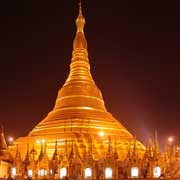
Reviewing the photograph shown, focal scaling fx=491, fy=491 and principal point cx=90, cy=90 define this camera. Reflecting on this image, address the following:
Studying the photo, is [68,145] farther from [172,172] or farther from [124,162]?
[172,172]

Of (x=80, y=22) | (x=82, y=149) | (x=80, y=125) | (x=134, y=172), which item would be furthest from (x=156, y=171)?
(x=80, y=22)

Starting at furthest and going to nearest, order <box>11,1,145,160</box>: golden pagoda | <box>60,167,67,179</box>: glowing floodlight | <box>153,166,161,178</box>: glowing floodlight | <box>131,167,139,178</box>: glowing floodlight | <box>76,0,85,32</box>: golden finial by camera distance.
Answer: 1. <box>76,0,85,32</box>: golden finial
2. <box>11,1,145,160</box>: golden pagoda
3. <box>60,167,67,179</box>: glowing floodlight
4. <box>153,166,161,178</box>: glowing floodlight
5. <box>131,167,139,178</box>: glowing floodlight

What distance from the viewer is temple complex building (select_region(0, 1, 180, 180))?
3988 centimetres

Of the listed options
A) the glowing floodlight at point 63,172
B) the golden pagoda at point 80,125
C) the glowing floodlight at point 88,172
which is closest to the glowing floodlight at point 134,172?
the golden pagoda at point 80,125

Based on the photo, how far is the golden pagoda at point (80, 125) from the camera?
43.5 m

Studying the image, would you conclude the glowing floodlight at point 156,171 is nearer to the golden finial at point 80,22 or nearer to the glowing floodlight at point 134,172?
the glowing floodlight at point 134,172

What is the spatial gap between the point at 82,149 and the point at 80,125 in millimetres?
3910

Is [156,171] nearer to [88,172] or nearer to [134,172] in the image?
[134,172]

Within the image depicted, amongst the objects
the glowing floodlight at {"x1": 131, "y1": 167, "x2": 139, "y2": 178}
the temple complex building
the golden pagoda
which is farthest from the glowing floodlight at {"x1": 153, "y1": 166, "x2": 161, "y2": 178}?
the golden pagoda

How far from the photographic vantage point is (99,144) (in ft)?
143

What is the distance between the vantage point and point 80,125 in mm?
46281

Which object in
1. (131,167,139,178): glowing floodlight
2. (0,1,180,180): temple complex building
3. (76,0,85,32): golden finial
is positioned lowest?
(131,167,139,178): glowing floodlight

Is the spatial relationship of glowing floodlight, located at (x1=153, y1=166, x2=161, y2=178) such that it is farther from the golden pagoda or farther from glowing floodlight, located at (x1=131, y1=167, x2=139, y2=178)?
the golden pagoda

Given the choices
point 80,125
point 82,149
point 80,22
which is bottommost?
point 82,149
